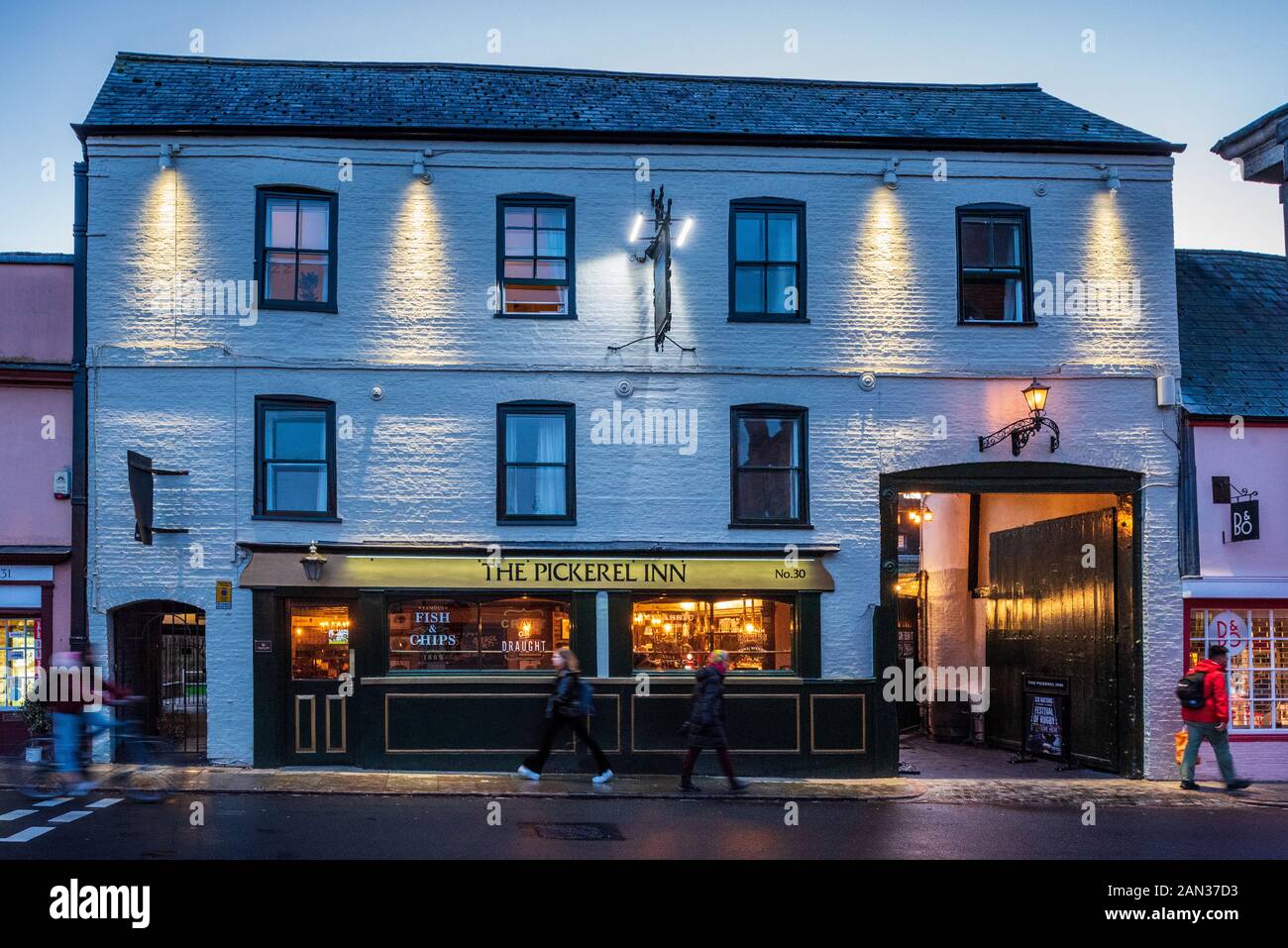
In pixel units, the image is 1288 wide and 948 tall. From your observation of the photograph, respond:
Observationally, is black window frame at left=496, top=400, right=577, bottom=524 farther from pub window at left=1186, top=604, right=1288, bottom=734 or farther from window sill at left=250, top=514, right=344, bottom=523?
pub window at left=1186, top=604, right=1288, bottom=734

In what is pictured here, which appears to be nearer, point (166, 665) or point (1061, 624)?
point (166, 665)

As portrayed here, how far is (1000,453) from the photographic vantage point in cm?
1836

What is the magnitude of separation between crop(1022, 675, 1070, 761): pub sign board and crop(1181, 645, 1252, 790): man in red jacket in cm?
215

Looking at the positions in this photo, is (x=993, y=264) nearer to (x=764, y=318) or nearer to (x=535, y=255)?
(x=764, y=318)

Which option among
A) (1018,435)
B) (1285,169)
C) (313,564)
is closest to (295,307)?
Result: (313,564)

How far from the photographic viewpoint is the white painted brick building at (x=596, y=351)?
17.4 meters

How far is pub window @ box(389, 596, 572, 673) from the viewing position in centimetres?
1758

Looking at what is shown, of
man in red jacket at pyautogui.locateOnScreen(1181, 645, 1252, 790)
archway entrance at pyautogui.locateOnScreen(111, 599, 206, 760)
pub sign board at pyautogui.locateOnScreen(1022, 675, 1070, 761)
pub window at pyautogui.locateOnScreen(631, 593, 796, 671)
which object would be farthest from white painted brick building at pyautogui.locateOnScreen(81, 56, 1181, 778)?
pub sign board at pyautogui.locateOnScreen(1022, 675, 1070, 761)

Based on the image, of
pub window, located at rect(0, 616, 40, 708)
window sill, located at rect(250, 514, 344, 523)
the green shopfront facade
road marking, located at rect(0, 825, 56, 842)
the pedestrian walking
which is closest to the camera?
road marking, located at rect(0, 825, 56, 842)

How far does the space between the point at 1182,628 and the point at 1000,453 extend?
3.50 metres

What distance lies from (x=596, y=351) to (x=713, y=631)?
4212mm

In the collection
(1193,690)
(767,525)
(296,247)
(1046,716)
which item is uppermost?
(296,247)

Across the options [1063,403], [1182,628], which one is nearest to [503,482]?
[1063,403]

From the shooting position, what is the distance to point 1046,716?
63.7 feet
